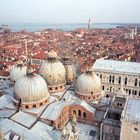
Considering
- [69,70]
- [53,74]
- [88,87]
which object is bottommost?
[88,87]

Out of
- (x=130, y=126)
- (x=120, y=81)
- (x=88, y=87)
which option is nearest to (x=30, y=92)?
(x=88, y=87)

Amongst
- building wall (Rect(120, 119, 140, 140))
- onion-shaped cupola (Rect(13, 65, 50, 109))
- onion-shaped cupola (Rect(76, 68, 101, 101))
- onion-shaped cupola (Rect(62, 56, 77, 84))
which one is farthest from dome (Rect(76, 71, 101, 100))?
building wall (Rect(120, 119, 140, 140))

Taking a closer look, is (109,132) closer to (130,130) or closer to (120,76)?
(130,130)

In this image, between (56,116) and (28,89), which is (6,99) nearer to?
(28,89)

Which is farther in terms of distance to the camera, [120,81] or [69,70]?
[120,81]

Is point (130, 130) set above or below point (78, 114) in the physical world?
above

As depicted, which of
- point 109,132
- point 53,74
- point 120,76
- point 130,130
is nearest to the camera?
point 130,130

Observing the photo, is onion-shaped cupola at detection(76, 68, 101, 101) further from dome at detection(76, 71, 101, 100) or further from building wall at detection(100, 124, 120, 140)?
building wall at detection(100, 124, 120, 140)

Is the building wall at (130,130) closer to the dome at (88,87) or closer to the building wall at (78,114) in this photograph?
the building wall at (78,114)
